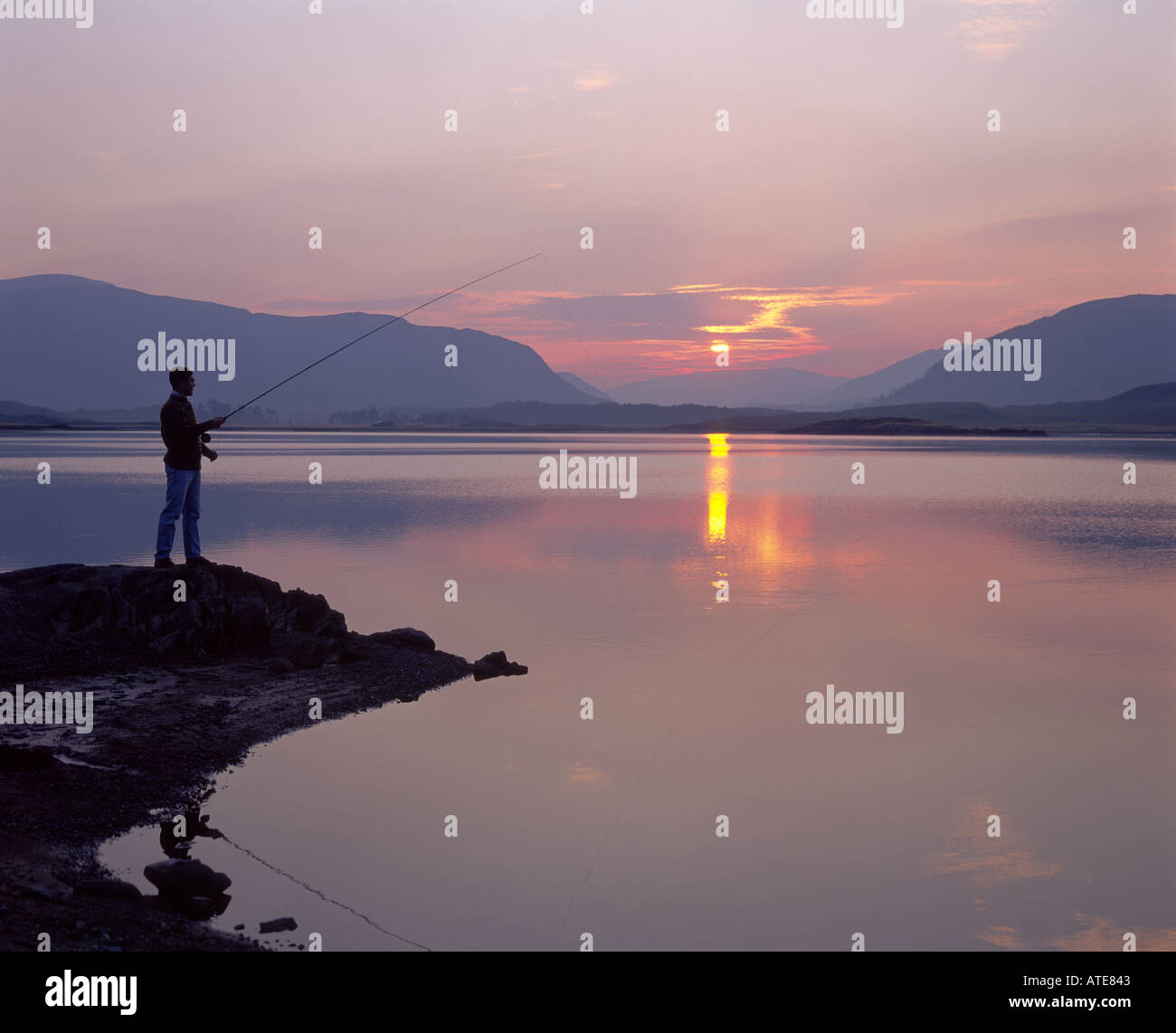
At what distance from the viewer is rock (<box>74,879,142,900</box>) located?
6.03 m

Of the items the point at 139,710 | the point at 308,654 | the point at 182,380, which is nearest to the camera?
the point at 139,710

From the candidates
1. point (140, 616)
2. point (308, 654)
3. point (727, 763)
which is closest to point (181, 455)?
point (140, 616)

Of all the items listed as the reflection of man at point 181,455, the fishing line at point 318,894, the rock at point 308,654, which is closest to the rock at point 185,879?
the fishing line at point 318,894

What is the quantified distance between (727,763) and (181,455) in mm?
7236

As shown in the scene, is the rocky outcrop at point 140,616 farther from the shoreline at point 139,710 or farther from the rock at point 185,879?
the rock at point 185,879

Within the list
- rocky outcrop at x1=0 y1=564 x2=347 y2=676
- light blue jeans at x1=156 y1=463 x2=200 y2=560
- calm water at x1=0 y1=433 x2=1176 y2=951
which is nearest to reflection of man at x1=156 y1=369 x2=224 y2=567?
light blue jeans at x1=156 y1=463 x2=200 y2=560

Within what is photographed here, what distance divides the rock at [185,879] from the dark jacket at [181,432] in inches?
260

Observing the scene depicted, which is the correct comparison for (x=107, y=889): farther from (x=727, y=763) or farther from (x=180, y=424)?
(x=180, y=424)

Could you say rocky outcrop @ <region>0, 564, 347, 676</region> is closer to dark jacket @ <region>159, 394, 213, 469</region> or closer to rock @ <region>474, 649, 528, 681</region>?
dark jacket @ <region>159, 394, 213, 469</region>

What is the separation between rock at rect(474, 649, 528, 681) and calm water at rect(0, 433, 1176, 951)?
292mm

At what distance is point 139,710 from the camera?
32.7ft

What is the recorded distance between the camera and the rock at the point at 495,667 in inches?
489
